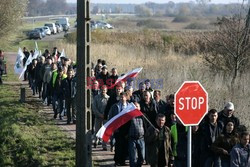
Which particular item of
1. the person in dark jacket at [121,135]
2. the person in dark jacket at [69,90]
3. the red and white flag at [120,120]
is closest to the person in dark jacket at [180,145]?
the red and white flag at [120,120]

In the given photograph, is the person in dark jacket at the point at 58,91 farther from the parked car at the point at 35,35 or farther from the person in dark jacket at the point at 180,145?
the parked car at the point at 35,35

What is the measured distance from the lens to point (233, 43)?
22.6 meters

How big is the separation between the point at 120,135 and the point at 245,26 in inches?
419

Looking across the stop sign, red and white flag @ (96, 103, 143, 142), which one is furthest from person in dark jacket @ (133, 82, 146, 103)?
the stop sign

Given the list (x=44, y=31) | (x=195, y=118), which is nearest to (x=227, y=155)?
(x=195, y=118)

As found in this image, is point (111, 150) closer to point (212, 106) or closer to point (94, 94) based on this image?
point (94, 94)

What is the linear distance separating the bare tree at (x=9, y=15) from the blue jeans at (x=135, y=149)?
33.9 metres

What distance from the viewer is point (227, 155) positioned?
11219 millimetres

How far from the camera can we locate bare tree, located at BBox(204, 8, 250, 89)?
22.4 m

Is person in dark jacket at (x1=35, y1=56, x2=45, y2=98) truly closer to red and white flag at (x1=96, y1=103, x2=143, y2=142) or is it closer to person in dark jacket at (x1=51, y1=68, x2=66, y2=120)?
person in dark jacket at (x1=51, y1=68, x2=66, y2=120)

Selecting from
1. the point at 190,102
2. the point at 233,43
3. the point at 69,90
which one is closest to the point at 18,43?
the point at 233,43

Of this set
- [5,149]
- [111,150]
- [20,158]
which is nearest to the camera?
[111,150]

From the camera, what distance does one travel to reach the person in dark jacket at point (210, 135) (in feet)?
37.6

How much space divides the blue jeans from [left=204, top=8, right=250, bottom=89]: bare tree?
9.46m
